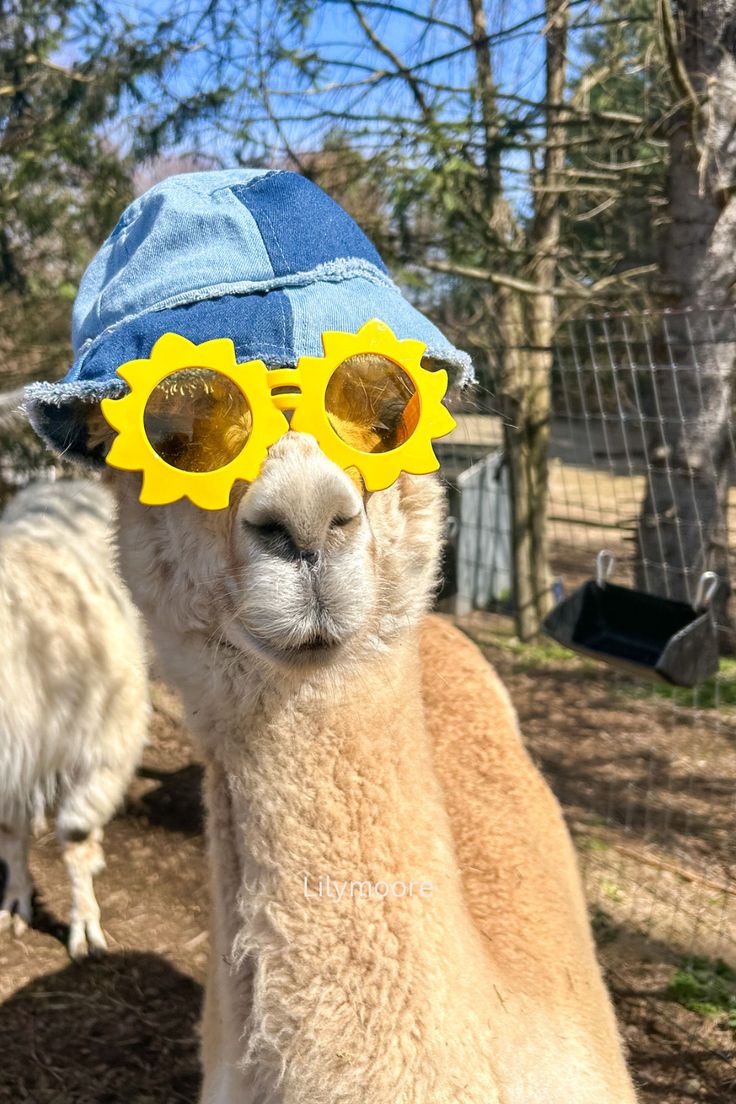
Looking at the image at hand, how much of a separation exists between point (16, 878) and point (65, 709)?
0.78 m

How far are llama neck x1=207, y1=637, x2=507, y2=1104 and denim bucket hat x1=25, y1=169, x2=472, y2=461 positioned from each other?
0.51m

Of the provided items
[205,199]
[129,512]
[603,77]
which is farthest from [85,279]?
[603,77]

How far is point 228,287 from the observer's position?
132 cm

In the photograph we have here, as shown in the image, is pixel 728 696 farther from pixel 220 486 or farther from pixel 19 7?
pixel 19 7

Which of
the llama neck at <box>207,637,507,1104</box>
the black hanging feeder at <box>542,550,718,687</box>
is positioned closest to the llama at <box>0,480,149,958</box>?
the black hanging feeder at <box>542,550,718,687</box>

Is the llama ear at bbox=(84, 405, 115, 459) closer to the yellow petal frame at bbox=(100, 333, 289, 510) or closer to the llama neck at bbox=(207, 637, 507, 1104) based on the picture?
the yellow petal frame at bbox=(100, 333, 289, 510)

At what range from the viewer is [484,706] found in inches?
102

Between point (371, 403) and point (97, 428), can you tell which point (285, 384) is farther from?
point (97, 428)

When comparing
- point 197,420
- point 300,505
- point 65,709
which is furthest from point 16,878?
point 300,505

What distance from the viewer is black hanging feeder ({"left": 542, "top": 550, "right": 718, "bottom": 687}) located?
3137mm

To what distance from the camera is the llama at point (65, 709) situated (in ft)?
11.4

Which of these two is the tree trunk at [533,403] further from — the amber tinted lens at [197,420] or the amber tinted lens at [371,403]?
the amber tinted lens at [197,420]

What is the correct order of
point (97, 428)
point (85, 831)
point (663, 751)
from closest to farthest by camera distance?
point (97, 428) → point (85, 831) → point (663, 751)

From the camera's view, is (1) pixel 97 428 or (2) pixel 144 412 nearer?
(2) pixel 144 412
